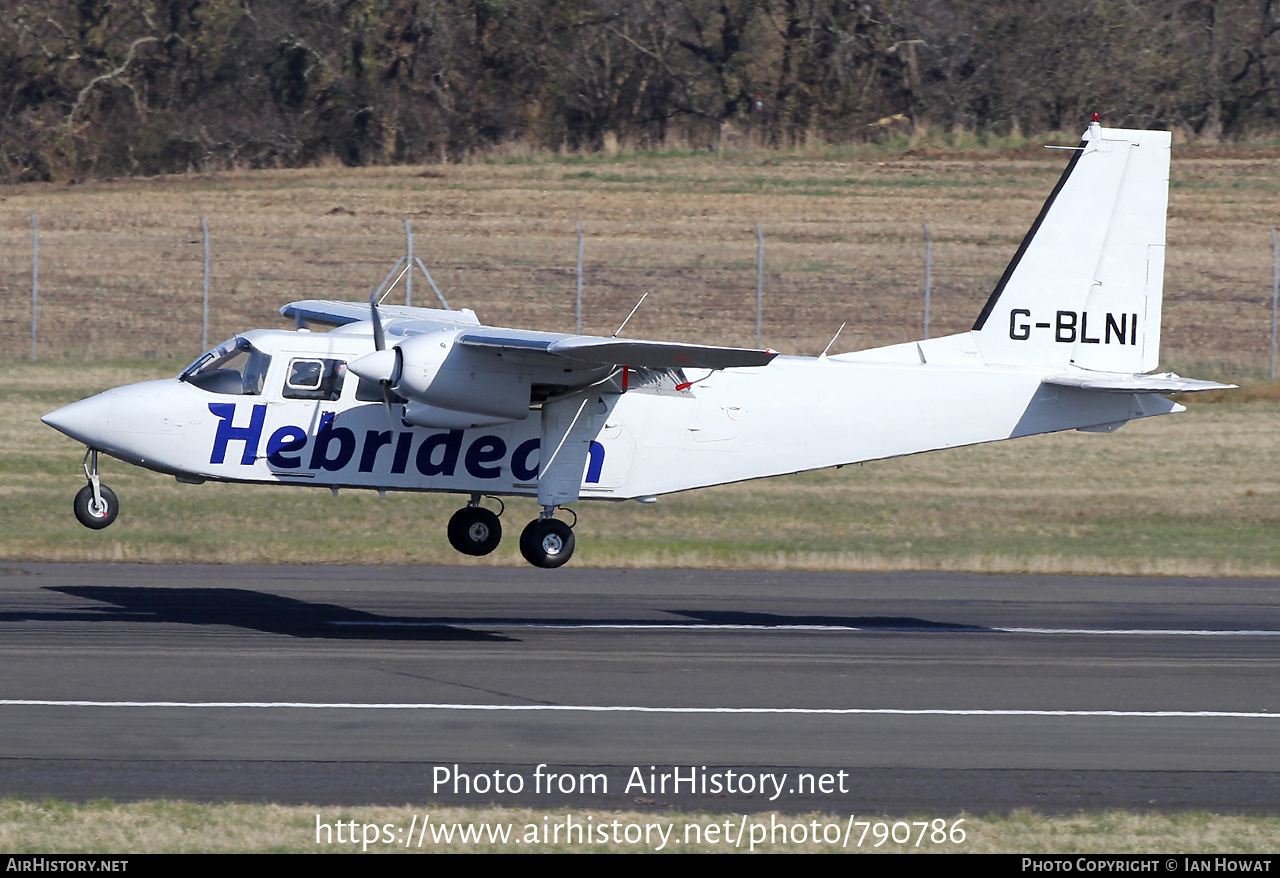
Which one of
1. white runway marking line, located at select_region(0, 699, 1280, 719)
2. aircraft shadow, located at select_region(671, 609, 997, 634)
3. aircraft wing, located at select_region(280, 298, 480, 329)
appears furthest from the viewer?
aircraft wing, located at select_region(280, 298, 480, 329)

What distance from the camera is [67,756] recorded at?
13.5 m

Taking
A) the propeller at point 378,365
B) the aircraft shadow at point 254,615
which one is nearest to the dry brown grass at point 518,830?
the propeller at point 378,365

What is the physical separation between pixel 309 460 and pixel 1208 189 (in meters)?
42.3

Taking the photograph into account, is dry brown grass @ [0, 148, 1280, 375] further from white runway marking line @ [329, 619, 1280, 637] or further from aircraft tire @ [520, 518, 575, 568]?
aircraft tire @ [520, 518, 575, 568]

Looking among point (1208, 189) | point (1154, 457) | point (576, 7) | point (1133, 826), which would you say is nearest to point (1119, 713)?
point (1133, 826)

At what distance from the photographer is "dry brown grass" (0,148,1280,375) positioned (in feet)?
141

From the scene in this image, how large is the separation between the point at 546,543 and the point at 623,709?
4.73m

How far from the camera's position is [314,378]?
19.4m

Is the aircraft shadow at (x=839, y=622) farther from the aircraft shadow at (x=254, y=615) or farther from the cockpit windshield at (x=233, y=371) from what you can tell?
the cockpit windshield at (x=233, y=371)

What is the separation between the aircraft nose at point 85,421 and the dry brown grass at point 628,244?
813 inches

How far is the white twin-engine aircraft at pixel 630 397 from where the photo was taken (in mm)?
18969

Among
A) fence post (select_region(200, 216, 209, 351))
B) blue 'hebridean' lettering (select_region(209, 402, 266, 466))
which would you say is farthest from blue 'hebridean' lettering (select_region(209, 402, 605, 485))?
fence post (select_region(200, 216, 209, 351))

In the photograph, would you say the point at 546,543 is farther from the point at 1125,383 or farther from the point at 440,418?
the point at 1125,383

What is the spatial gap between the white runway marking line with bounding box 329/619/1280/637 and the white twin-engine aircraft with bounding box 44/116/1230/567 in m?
0.96
